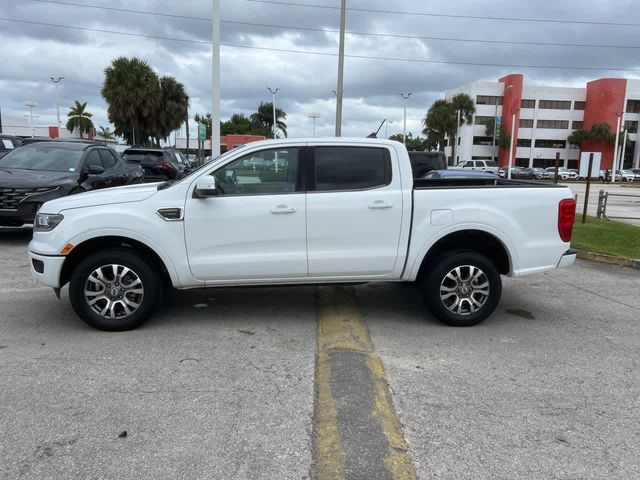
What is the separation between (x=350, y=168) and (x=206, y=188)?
142 centimetres

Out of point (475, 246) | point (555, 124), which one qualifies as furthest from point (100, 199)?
point (555, 124)

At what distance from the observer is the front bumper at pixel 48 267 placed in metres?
4.93

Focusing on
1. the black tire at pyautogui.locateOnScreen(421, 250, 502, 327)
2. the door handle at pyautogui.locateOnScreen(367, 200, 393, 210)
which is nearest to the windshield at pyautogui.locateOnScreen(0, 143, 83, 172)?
the door handle at pyautogui.locateOnScreen(367, 200, 393, 210)

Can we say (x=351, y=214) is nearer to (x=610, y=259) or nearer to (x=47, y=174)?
(x=610, y=259)

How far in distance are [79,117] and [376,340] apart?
251ft

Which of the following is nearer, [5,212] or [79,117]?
[5,212]

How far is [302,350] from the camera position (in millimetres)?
4648

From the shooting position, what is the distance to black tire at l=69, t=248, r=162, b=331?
495 cm

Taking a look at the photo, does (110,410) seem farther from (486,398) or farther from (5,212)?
(5,212)

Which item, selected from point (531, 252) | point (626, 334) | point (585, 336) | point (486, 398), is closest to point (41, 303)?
point (486, 398)

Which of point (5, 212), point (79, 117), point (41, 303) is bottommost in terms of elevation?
point (41, 303)

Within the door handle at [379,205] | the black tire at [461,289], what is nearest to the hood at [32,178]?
the door handle at [379,205]

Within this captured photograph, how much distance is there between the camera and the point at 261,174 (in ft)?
16.8

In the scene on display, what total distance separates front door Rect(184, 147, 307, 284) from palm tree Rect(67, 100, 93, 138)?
74.2 meters
